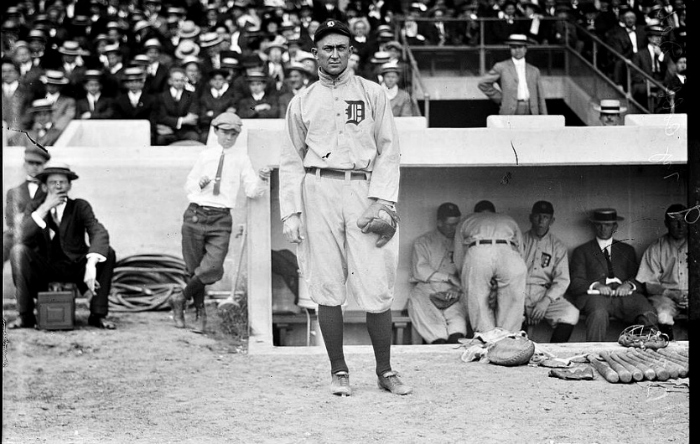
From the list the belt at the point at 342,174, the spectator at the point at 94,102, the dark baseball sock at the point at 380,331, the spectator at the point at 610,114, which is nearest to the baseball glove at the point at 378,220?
the belt at the point at 342,174

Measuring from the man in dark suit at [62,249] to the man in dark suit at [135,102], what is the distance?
2.33 metres

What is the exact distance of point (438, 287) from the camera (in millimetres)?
8164

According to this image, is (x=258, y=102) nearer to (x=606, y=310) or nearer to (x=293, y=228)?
(x=606, y=310)

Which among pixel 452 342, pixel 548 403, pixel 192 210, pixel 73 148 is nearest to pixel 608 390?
pixel 548 403

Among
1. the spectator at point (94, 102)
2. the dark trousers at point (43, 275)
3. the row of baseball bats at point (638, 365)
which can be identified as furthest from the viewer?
the spectator at point (94, 102)

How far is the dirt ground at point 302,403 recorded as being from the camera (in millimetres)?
4688

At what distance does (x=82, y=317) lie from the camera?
810 centimetres

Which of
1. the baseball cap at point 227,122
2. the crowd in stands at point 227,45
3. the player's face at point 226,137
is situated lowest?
the player's face at point 226,137

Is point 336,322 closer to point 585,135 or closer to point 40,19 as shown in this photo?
point 585,135

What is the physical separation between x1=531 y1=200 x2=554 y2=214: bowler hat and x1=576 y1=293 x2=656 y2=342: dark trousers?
2.25ft

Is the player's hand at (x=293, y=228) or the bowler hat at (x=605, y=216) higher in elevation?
the player's hand at (x=293, y=228)

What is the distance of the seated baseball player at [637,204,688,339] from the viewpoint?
26.5 feet

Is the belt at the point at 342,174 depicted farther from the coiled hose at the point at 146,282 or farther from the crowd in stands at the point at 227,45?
the crowd in stands at the point at 227,45

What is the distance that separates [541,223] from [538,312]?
671 mm
